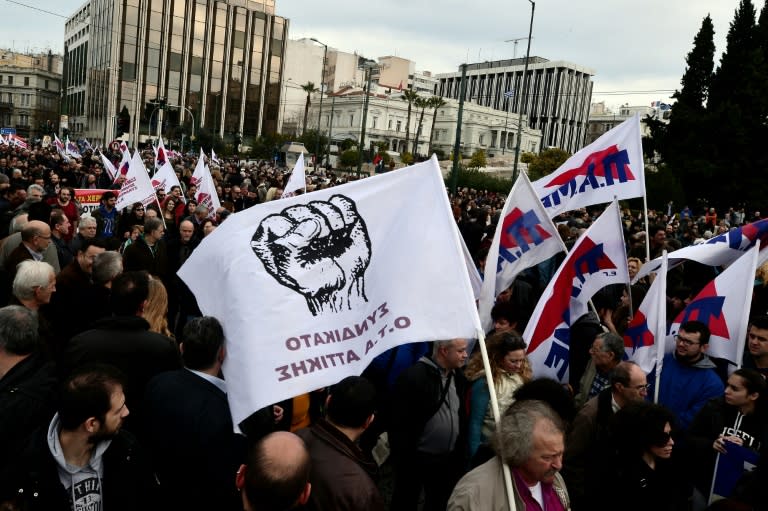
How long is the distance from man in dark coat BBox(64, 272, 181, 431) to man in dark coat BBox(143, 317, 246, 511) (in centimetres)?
42

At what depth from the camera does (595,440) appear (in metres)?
3.12

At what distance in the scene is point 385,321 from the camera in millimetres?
2734

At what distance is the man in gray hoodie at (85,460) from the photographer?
2.18 metres

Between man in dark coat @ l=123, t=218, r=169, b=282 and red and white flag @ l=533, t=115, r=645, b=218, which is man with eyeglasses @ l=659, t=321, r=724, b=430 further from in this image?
man in dark coat @ l=123, t=218, r=169, b=282

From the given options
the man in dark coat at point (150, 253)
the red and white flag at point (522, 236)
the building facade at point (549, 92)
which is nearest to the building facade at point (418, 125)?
the building facade at point (549, 92)

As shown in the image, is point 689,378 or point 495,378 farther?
point 689,378

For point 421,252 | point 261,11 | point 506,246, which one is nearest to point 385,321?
point 421,252

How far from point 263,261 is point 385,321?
0.61 metres

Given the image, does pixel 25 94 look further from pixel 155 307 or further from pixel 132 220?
pixel 155 307

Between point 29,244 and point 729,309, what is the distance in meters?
5.66

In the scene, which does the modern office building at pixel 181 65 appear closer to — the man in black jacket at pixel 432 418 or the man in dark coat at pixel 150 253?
the man in dark coat at pixel 150 253

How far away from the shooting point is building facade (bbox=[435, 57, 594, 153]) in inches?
4823

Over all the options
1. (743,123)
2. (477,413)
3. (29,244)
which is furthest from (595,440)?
(743,123)

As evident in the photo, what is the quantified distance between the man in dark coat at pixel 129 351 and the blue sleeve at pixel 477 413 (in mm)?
1684
